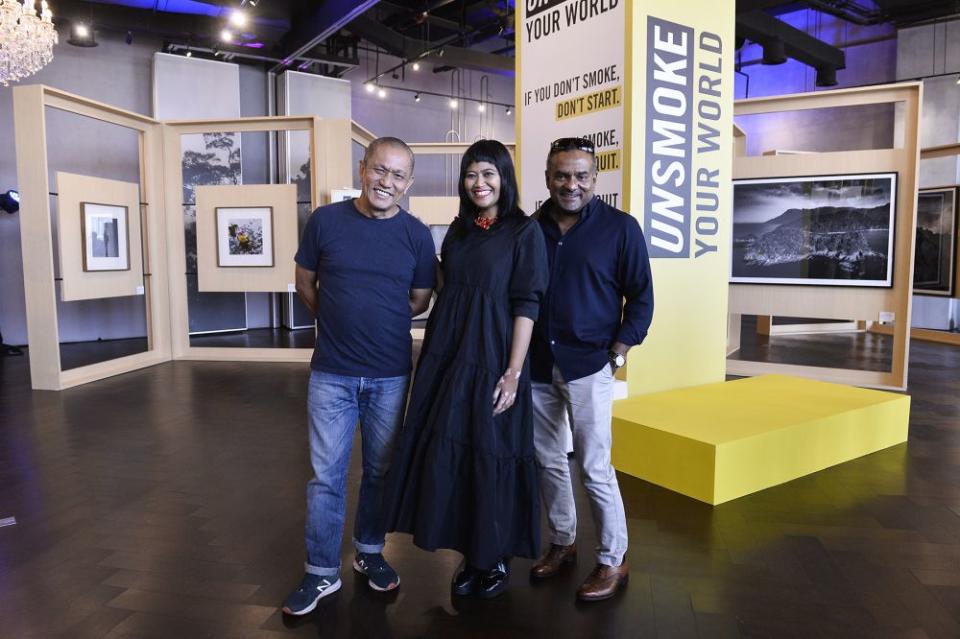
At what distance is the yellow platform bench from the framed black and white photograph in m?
6.88

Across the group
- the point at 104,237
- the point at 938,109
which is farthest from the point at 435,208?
the point at 938,109

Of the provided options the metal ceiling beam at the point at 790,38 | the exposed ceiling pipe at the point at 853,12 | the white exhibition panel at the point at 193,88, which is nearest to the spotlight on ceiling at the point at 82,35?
the white exhibition panel at the point at 193,88

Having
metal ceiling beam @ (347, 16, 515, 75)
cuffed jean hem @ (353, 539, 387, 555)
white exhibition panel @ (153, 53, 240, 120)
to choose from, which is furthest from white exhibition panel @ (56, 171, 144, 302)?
cuffed jean hem @ (353, 539, 387, 555)

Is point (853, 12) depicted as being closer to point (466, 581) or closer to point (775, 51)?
point (775, 51)

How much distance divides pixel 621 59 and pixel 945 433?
3.78 metres

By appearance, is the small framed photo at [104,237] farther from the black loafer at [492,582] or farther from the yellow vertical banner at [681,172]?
the black loafer at [492,582]

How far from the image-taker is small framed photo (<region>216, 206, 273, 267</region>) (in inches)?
334

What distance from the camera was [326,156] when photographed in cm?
809

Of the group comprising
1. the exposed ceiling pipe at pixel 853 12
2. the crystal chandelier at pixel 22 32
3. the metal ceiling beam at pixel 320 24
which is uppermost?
the exposed ceiling pipe at pixel 853 12

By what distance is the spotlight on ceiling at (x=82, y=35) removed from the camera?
9.06 m

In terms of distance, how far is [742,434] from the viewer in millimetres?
3859

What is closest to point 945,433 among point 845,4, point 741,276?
point 741,276

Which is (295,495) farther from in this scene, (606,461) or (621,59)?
(621,59)

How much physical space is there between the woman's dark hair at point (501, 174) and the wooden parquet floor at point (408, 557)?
1.49 metres
